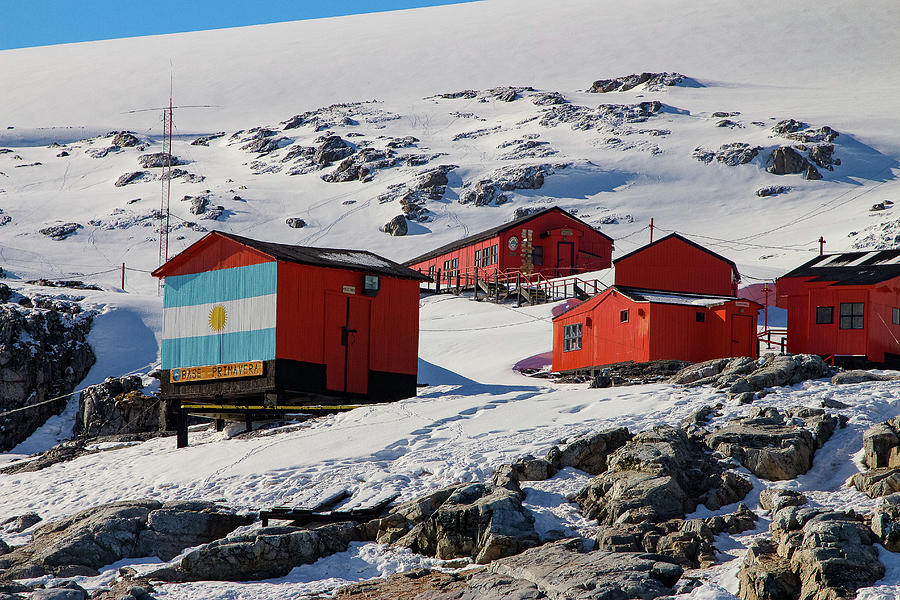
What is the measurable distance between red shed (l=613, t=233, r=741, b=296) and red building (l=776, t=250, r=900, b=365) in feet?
51.5

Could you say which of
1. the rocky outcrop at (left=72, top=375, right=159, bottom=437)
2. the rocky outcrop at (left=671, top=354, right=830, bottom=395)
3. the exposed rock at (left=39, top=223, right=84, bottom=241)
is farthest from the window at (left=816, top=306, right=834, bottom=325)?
the exposed rock at (left=39, top=223, right=84, bottom=241)

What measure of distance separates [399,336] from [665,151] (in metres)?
73.3

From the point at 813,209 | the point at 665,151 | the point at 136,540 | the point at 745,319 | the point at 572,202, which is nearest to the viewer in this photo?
the point at 136,540

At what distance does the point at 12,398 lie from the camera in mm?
34281

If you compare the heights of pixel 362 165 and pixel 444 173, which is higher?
pixel 362 165

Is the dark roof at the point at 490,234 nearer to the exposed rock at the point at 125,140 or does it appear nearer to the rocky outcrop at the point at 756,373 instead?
the rocky outcrop at the point at 756,373

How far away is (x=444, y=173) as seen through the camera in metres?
94.1

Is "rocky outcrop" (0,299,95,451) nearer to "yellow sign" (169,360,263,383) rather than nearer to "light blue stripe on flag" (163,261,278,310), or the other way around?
"yellow sign" (169,360,263,383)

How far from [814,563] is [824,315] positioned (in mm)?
19734

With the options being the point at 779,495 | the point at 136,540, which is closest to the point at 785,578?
the point at 779,495

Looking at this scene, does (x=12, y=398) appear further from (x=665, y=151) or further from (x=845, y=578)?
(x=665, y=151)

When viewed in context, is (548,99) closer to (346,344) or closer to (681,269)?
(681,269)

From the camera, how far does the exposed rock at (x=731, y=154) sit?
299 feet

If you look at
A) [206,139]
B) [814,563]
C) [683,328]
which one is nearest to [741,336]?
[683,328]
